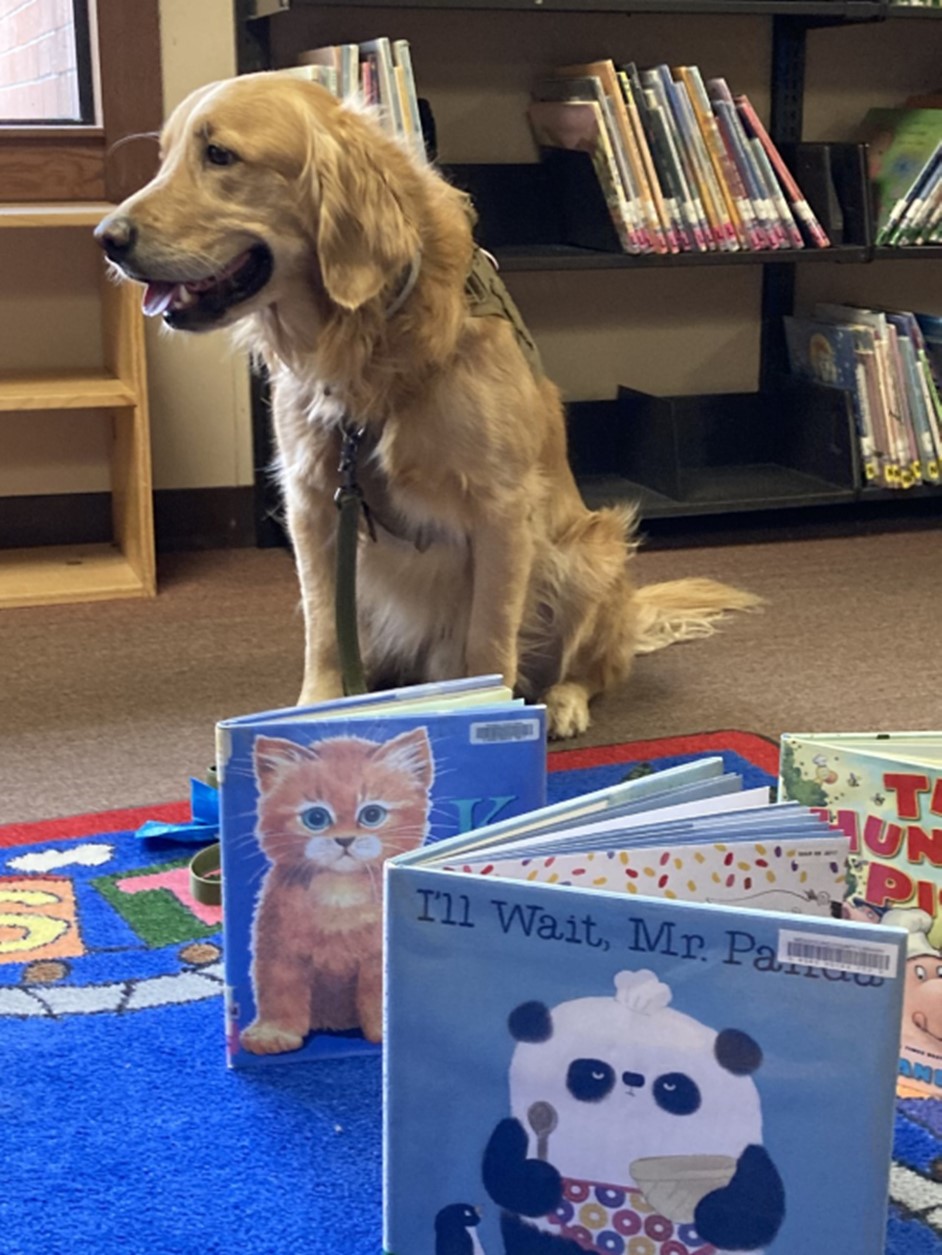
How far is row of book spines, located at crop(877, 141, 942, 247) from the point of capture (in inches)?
118

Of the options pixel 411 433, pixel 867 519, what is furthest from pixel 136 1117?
pixel 867 519

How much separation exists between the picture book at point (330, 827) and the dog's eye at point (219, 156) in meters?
0.68

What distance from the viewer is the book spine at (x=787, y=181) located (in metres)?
2.86

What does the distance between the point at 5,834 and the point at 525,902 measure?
95cm

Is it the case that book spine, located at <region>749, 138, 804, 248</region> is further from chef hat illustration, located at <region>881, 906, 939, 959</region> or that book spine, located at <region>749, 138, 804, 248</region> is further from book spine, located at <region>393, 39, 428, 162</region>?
chef hat illustration, located at <region>881, 906, 939, 959</region>

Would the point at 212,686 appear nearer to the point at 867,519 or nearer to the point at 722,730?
the point at 722,730

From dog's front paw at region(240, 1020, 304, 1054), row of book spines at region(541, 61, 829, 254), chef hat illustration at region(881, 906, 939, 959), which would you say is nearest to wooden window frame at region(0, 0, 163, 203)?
row of book spines at region(541, 61, 829, 254)

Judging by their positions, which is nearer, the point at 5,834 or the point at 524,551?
the point at 5,834

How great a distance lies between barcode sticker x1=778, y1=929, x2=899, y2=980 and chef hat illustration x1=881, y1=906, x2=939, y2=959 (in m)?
0.39

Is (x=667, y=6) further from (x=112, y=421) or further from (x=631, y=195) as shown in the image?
(x=112, y=421)

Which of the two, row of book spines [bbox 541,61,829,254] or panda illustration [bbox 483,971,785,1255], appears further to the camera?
row of book spines [bbox 541,61,829,254]

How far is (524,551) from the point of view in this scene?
6.05 feet

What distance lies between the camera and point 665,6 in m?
2.72

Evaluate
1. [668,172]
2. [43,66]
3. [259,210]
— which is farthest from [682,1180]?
[43,66]
